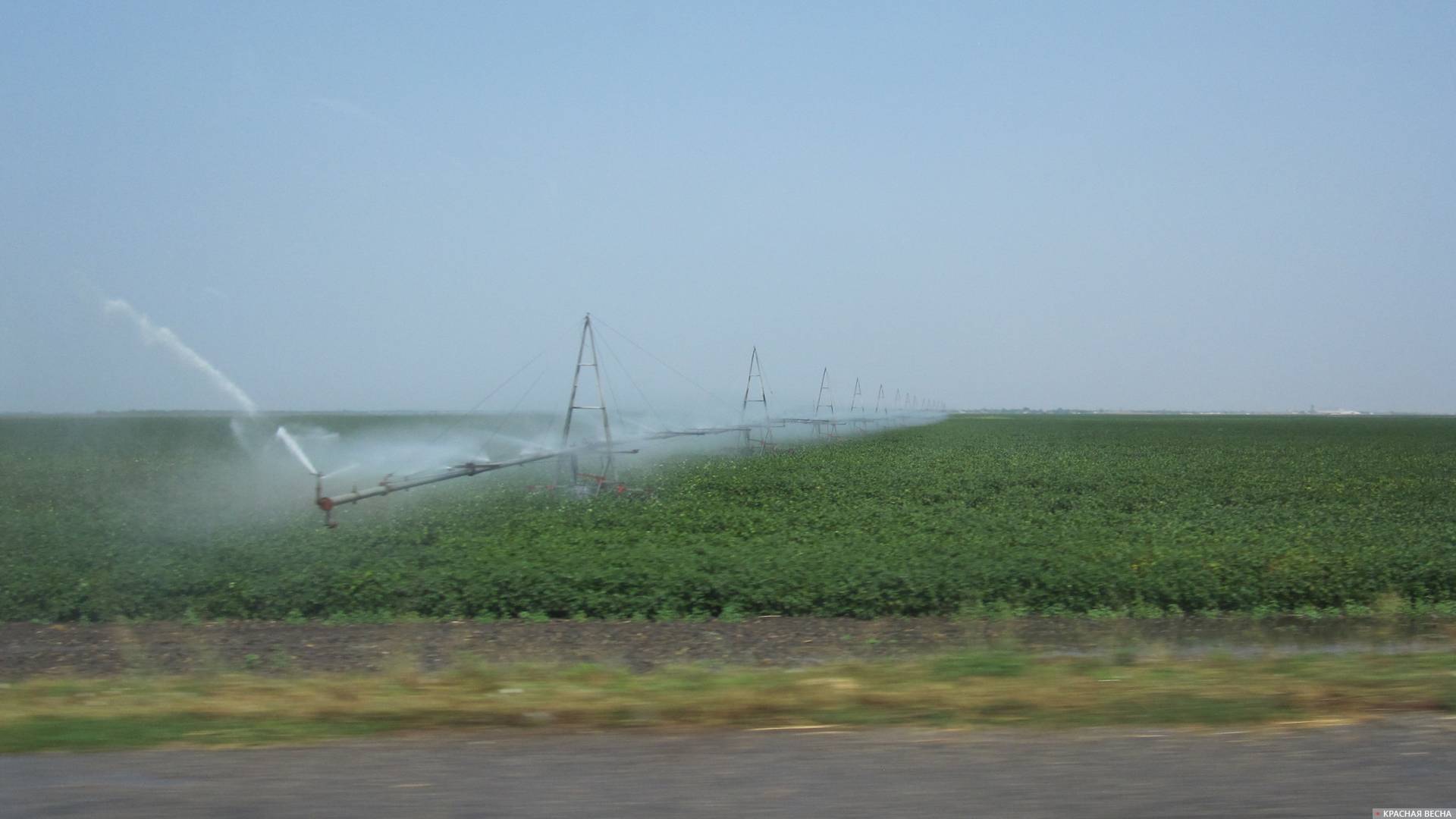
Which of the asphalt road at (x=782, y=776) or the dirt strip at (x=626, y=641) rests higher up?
the asphalt road at (x=782, y=776)

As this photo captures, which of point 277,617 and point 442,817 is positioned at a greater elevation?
point 442,817

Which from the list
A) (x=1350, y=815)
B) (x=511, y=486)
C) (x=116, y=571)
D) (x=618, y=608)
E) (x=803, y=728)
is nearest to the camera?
(x=1350, y=815)

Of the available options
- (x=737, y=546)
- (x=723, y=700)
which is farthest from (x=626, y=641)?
(x=723, y=700)

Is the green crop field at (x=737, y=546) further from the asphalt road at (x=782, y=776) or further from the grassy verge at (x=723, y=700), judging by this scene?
the asphalt road at (x=782, y=776)

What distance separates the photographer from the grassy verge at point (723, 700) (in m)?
6.00

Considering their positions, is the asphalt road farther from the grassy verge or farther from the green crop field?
the green crop field

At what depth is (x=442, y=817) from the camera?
447cm

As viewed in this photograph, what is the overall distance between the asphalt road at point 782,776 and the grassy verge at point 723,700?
1.01 ft

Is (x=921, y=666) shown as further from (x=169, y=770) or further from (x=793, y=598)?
(x=793, y=598)

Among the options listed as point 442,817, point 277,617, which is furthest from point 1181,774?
point 277,617

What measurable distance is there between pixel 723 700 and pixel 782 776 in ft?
5.09

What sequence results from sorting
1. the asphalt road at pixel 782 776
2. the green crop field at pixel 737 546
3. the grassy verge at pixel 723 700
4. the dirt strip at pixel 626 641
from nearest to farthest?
1. the asphalt road at pixel 782 776
2. the grassy verge at pixel 723 700
3. the dirt strip at pixel 626 641
4. the green crop field at pixel 737 546

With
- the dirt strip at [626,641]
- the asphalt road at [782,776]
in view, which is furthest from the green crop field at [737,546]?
the asphalt road at [782,776]

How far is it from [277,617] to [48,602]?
12.1 ft
